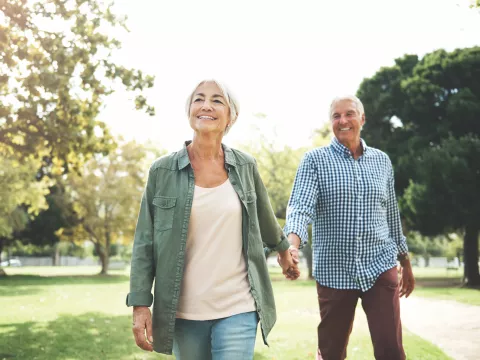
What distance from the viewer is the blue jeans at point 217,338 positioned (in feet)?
10.3

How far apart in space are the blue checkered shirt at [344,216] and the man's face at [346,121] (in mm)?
89

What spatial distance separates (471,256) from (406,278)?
27.2 metres

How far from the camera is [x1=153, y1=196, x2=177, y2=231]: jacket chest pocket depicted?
319 centimetres

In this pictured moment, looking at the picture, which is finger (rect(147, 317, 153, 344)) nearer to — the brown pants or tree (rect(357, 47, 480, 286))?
the brown pants

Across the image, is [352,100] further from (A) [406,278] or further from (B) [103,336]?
(B) [103,336]

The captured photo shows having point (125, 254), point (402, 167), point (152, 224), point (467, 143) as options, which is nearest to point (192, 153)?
point (152, 224)

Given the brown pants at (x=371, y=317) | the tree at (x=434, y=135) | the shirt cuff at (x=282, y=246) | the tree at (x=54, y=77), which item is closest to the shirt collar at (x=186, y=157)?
the shirt cuff at (x=282, y=246)

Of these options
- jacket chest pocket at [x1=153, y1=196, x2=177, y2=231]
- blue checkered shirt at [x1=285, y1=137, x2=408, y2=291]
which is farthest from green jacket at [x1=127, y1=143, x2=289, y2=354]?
blue checkered shirt at [x1=285, y1=137, x2=408, y2=291]

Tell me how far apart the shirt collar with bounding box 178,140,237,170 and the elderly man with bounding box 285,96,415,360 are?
3.24 ft

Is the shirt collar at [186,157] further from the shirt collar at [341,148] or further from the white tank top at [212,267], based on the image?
the shirt collar at [341,148]

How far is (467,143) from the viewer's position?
1062 inches

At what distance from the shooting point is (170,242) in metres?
3.15

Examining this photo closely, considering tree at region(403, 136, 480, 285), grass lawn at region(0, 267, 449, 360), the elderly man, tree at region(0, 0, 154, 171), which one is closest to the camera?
the elderly man

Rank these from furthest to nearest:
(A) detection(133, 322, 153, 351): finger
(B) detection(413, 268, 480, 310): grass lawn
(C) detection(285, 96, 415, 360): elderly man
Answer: (B) detection(413, 268, 480, 310): grass lawn < (C) detection(285, 96, 415, 360): elderly man < (A) detection(133, 322, 153, 351): finger
